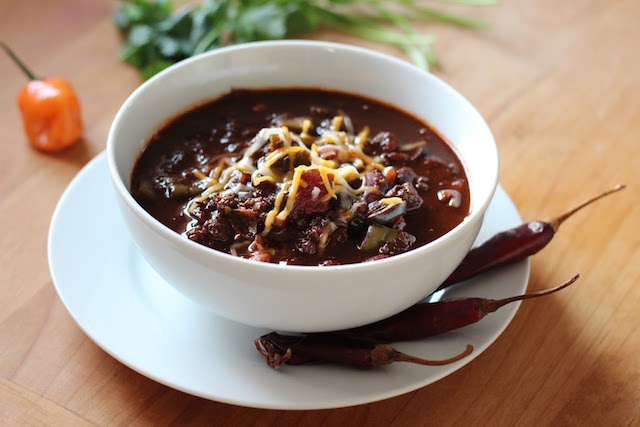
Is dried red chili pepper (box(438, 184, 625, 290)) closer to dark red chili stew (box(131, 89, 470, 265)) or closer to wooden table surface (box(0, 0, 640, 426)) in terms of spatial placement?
dark red chili stew (box(131, 89, 470, 265))

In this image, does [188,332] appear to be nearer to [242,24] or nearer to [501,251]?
[501,251]

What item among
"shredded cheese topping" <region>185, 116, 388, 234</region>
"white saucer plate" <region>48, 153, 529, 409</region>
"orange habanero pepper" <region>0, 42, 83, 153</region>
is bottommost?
"orange habanero pepper" <region>0, 42, 83, 153</region>

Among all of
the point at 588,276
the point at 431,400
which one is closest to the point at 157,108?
the point at 431,400

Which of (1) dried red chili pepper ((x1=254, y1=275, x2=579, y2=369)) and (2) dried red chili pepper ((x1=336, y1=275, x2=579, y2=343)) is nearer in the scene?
(1) dried red chili pepper ((x1=254, y1=275, x2=579, y2=369))

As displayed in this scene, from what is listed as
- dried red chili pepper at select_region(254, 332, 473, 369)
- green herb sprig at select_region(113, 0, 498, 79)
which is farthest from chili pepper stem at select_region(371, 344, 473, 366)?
green herb sprig at select_region(113, 0, 498, 79)

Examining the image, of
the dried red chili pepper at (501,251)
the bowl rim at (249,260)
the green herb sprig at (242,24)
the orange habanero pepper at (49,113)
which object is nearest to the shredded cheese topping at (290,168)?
the bowl rim at (249,260)

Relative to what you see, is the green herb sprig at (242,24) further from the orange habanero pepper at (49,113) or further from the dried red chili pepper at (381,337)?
the dried red chili pepper at (381,337)
